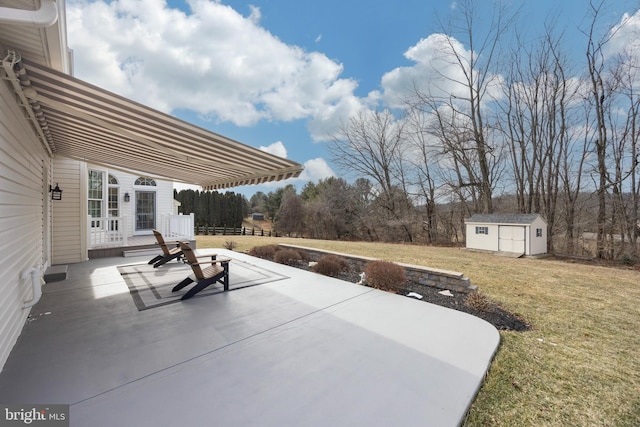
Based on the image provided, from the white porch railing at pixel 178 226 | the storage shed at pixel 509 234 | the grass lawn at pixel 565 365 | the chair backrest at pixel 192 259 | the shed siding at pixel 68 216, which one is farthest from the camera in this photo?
the storage shed at pixel 509 234

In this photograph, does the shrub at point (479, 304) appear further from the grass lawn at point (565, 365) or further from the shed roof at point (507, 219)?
the shed roof at point (507, 219)

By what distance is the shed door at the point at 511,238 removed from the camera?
45.3 ft

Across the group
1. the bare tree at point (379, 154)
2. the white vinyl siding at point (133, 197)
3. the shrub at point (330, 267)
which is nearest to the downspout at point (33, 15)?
the shrub at point (330, 267)

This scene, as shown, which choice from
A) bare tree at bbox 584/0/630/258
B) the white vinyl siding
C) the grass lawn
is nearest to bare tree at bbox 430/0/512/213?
bare tree at bbox 584/0/630/258

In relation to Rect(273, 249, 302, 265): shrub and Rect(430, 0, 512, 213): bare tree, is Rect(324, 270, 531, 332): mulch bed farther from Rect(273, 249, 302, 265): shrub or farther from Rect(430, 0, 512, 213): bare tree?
Rect(430, 0, 512, 213): bare tree

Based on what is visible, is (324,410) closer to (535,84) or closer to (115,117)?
(115,117)

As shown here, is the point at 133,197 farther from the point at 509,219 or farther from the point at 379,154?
the point at 379,154

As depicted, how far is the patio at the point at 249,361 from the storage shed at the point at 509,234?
485 inches

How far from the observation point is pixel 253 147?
16.2 ft

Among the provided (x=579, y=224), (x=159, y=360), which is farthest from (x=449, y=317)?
(x=579, y=224)

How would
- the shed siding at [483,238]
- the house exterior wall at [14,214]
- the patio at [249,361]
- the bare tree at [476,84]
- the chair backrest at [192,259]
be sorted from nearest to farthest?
the patio at [249,361], the house exterior wall at [14,214], the chair backrest at [192,259], the shed siding at [483,238], the bare tree at [476,84]

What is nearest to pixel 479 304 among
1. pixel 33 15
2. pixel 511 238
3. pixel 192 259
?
pixel 192 259

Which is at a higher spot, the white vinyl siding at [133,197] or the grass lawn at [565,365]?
the white vinyl siding at [133,197]

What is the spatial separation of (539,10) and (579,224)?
45.6 ft
